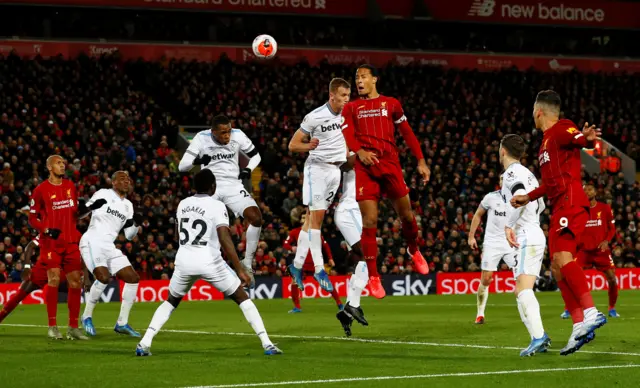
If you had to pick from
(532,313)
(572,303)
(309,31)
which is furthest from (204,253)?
(309,31)

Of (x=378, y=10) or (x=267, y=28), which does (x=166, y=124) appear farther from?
(x=378, y=10)

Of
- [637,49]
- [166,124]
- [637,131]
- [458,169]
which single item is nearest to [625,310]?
[458,169]

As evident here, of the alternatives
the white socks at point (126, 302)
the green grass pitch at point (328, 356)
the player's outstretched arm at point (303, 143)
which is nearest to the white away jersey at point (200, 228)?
the green grass pitch at point (328, 356)

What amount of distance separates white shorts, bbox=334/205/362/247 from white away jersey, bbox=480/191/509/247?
437cm

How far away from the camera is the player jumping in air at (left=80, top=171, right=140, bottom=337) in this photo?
17.1 m

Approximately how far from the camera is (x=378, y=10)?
49688 millimetres

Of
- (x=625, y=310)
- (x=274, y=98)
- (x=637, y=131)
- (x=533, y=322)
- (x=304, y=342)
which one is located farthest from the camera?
(x=637, y=131)

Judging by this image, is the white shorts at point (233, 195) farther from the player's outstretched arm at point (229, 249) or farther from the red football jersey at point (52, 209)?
the player's outstretched arm at point (229, 249)

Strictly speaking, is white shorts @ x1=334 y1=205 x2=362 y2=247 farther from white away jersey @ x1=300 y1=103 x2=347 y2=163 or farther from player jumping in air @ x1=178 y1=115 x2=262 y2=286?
player jumping in air @ x1=178 y1=115 x2=262 y2=286

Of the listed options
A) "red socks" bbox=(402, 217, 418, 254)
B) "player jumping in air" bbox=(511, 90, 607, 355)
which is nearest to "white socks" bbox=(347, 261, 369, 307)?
"red socks" bbox=(402, 217, 418, 254)

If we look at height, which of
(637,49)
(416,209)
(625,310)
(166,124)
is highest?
(637,49)

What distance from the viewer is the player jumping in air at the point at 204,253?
42.3 feet

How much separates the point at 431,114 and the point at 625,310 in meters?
21.3

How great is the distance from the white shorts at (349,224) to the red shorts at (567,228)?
4473mm
